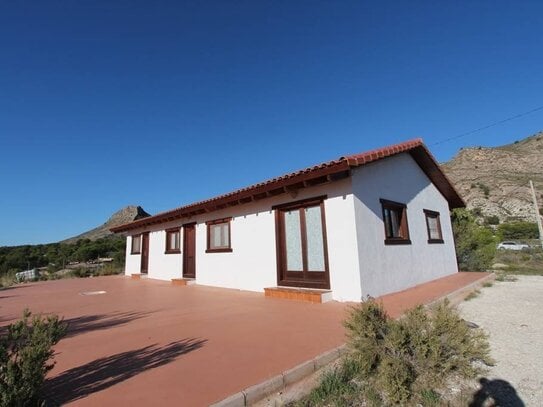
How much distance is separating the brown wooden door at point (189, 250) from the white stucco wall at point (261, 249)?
0.34m

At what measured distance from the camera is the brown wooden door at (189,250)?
38.5ft

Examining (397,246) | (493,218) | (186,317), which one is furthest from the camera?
(493,218)

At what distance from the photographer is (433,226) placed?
11047 millimetres

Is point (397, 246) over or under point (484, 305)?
over

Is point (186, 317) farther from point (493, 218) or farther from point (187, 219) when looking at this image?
point (493, 218)

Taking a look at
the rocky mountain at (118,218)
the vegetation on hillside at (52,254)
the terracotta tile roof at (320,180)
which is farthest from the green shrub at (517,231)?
the rocky mountain at (118,218)

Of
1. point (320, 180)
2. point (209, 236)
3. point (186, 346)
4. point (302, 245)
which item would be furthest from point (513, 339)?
point (209, 236)

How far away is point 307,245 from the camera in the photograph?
738 cm

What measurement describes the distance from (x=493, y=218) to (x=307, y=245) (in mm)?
44676

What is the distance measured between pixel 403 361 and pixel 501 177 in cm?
5498

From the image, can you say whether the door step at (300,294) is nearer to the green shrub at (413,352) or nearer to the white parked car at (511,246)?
the green shrub at (413,352)

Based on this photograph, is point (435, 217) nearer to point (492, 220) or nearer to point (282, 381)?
point (282, 381)

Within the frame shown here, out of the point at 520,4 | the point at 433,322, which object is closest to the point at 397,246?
the point at 433,322

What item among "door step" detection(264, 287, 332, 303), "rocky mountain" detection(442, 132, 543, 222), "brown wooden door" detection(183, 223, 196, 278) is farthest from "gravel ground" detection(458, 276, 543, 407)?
"rocky mountain" detection(442, 132, 543, 222)
